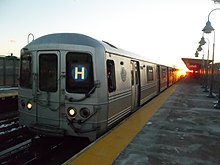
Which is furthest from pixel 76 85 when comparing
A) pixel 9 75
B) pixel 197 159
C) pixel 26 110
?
pixel 9 75

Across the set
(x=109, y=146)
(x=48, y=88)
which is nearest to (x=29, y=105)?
(x=48, y=88)

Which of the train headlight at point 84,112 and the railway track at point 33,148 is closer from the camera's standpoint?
the train headlight at point 84,112

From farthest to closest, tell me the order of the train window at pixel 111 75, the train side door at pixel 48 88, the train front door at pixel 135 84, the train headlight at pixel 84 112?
the train front door at pixel 135 84 < the train window at pixel 111 75 < the train side door at pixel 48 88 < the train headlight at pixel 84 112

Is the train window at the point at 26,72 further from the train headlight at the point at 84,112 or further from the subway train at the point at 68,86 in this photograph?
the train headlight at the point at 84,112

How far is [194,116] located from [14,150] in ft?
22.0

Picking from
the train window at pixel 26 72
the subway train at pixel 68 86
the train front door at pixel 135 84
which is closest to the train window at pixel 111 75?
the subway train at pixel 68 86

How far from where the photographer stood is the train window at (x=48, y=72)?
6582mm

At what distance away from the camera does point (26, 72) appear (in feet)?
23.5

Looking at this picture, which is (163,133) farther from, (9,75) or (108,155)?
(9,75)

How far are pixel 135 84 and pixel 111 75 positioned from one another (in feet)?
10.9

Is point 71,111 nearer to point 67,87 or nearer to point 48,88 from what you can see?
point 67,87

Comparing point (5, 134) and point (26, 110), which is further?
point (5, 134)

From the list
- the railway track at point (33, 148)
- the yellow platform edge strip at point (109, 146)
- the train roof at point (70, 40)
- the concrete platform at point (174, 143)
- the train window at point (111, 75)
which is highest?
the train roof at point (70, 40)

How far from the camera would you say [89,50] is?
629cm
